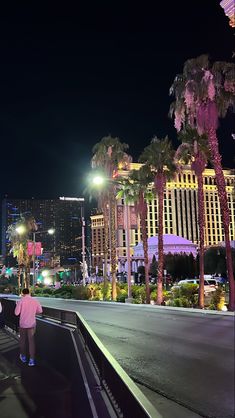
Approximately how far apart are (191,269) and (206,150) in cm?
5776

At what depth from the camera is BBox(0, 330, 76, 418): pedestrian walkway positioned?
7.57 meters

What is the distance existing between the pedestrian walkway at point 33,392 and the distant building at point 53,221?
123 metres

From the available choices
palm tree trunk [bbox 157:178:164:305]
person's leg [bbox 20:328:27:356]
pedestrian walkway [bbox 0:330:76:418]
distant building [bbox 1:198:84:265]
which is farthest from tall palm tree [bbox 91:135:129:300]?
distant building [bbox 1:198:84:265]

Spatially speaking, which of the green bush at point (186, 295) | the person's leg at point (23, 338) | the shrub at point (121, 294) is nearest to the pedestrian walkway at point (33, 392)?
the person's leg at point (23, 338)

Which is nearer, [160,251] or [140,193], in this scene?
[160,251]

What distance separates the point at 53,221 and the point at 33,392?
141 meters

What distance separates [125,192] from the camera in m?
43.7

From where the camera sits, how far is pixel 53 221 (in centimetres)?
14925

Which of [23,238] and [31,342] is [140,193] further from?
[23,238]

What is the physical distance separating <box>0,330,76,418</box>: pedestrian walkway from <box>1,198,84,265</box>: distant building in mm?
122817

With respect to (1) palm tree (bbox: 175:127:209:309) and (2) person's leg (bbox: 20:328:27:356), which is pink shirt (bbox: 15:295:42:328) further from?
(1) palm tree (bbox: 175:127:209:309)

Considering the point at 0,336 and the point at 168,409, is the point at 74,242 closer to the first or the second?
the point at 0,336

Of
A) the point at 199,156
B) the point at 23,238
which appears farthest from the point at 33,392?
the point at 23,238

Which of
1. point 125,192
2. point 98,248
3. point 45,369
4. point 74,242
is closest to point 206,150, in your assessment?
point 125,192
